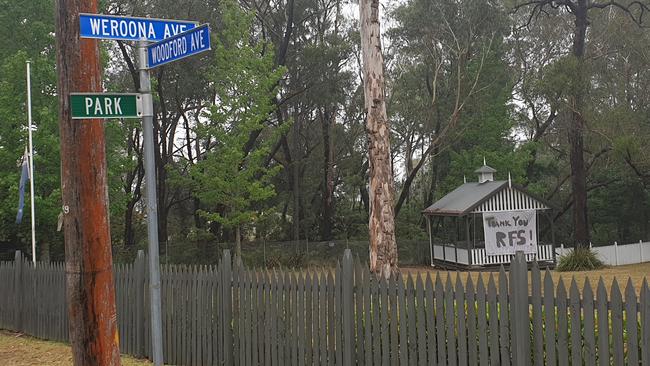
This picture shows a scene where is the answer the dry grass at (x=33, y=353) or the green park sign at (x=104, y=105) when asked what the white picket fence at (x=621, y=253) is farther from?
the green park sign at (x=104, y=105)

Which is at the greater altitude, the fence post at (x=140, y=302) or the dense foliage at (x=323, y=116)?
the dense foliage at (x=323, y=116)

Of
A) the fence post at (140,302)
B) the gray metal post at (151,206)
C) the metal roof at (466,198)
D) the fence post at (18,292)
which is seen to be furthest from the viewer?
the metal roof at (466,198)

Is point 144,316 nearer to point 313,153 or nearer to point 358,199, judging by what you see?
point 313,153

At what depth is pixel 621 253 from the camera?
30.2 meters

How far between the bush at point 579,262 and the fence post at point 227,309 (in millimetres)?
19734

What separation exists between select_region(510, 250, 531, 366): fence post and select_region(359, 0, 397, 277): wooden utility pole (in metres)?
5.07

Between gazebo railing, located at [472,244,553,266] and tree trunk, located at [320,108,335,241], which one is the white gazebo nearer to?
gazebo railing, located at [472,244,553,266]

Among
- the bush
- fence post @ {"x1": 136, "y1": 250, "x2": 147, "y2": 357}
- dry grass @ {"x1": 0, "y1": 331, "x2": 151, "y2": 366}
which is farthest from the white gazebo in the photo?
fence post @ {"x1": 136, "y1": 250, "x2": 147, "y2": 357}

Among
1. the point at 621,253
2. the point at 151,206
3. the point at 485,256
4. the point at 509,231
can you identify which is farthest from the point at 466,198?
the point at 151,206

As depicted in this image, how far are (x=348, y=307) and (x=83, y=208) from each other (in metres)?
3.24

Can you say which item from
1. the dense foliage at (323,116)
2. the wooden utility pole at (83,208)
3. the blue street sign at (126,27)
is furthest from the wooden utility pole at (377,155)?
the dense foliage at (323,116)

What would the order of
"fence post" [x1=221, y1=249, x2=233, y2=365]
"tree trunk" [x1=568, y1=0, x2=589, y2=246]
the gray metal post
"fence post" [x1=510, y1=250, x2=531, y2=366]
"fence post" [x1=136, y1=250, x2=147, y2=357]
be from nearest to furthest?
the gray metal post → "fence post" [x1=510, y1=250, x2=531, y2=366] → "fence post" [x1=221, y1=249, x2=233, y2=365] → "fence post" [x1=136, y1=250, x2=147, y2=357] → "tree trunk" [x1=568, y1=0, x2=589, y2=246]

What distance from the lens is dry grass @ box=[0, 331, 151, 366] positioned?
1043 centimetres

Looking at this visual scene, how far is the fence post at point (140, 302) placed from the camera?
1037 centimetres
